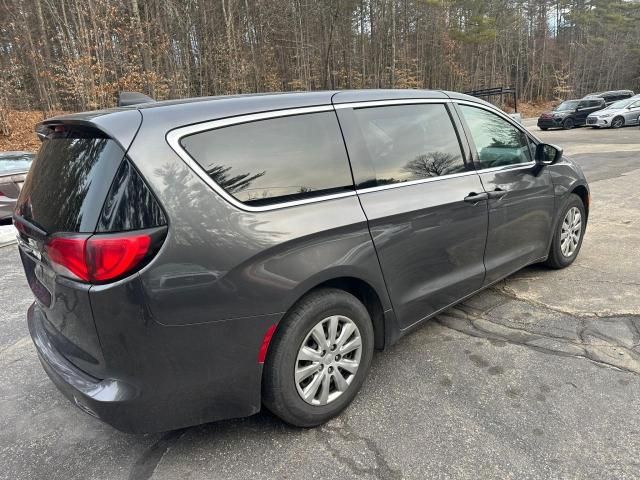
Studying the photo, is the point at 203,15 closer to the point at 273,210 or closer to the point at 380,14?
the point at 380,14

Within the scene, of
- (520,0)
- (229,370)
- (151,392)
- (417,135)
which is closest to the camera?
(151,392)

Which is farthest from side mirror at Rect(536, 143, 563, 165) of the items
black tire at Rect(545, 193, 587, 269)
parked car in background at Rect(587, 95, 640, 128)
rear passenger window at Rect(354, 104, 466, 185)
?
parked car in background at Rect(587, 95, 640, 128)

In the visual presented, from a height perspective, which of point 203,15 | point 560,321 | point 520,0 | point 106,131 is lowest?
point 560,321

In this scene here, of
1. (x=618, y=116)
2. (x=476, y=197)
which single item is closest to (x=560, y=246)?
(x=476, y=197)

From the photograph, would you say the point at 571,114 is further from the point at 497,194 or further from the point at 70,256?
the point at 70,256

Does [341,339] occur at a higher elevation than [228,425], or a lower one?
higher

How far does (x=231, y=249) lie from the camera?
6.49ft

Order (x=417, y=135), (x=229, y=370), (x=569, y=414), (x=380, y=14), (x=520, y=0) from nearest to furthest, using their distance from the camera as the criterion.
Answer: (x=229, y=370), (x=569, y=414), (x=417, y=135), (x=380, y=14), (x=520, y=0)

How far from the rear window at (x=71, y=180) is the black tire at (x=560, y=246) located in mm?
3804

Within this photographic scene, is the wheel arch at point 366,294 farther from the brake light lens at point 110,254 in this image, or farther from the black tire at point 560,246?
the black tire at point 560,246

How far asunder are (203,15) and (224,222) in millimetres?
21791

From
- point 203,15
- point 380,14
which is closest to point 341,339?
point 203,15

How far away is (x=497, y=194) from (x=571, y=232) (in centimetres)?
163

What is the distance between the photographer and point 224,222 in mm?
1984
